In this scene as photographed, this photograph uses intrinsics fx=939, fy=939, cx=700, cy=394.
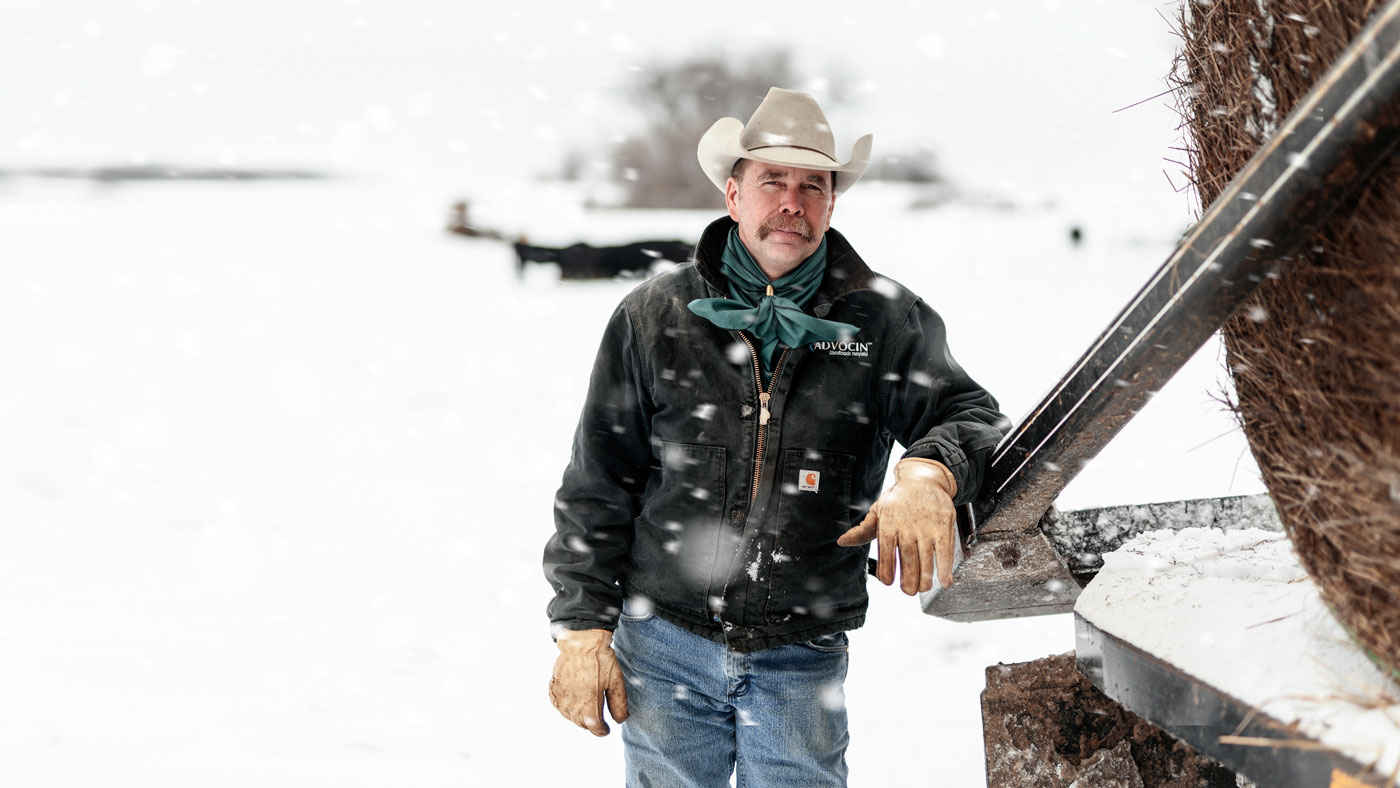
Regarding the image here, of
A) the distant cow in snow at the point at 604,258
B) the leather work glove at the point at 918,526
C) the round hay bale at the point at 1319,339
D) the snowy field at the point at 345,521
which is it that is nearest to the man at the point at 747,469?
the leather work glove at the point at 918,526

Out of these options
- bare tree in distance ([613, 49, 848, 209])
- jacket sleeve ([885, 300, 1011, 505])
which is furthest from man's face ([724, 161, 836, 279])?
bare tree in distance ([613, 49, 848, 209])

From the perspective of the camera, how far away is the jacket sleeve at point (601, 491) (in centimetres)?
229

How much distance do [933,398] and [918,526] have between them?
0.49 metres

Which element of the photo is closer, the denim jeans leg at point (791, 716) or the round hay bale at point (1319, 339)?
the round hay bale at point (1319, 339)

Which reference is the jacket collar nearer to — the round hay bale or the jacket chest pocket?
the jacket chest pocket

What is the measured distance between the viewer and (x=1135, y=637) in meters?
1.41

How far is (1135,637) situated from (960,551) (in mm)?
436

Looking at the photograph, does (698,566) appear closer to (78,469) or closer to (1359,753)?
(1359,753)

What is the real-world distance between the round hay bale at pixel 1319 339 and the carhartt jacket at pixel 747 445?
0.90 metres

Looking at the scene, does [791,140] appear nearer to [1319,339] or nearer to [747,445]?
[747,445]

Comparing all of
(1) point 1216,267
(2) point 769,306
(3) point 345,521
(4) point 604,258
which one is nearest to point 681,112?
(4) point 604,258

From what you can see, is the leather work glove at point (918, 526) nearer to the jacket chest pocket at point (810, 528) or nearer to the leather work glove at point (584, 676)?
the jacket chest pocket at point (810, 528)

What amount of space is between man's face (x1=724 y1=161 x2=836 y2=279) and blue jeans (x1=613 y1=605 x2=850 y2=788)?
92 centimetres

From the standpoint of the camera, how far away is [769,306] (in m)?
2.10
